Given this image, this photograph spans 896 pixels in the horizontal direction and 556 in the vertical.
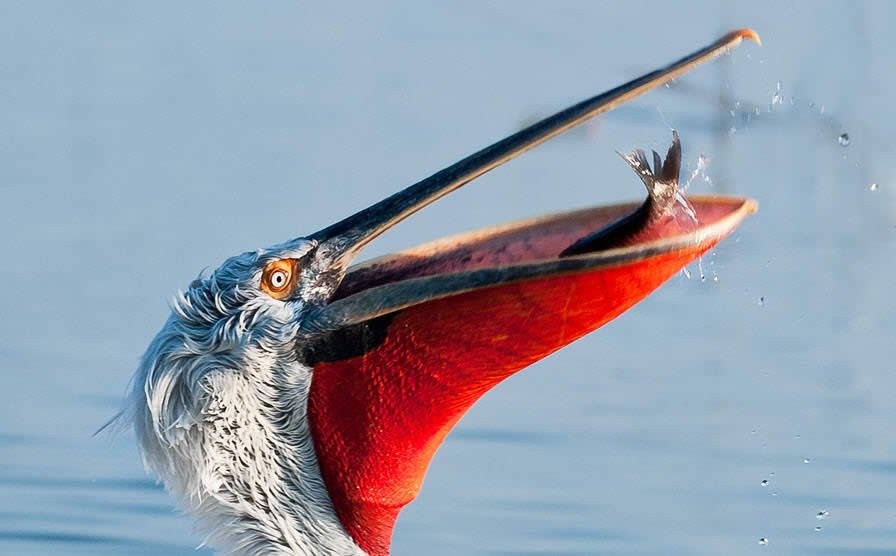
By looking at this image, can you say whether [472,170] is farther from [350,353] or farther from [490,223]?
[490,223]

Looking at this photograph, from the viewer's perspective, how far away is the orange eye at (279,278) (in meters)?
3.35

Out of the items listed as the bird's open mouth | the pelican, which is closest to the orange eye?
the pelican

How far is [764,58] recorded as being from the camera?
1158cm

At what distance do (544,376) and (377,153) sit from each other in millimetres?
4522

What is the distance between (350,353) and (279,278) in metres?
0.22

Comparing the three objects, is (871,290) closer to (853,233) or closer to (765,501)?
(853,233)

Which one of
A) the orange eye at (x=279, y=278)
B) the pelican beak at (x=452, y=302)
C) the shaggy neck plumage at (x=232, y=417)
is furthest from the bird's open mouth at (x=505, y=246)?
the shaggy neck plumage at (x=232, y=417)

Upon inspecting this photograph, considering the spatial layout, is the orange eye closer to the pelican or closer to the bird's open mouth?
the pelican

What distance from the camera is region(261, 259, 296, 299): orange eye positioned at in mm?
3348

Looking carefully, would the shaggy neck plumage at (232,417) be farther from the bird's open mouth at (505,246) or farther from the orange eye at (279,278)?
the bird's open mouth at (505,246)

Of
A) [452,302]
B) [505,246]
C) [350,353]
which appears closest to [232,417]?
[350,353]

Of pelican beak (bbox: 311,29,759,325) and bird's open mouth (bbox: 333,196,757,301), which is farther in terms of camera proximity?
bird's open mouth (bbox: 333,196,757,301)

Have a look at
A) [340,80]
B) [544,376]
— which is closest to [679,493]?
[544,376]

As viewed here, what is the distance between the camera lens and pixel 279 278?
3.36 m
